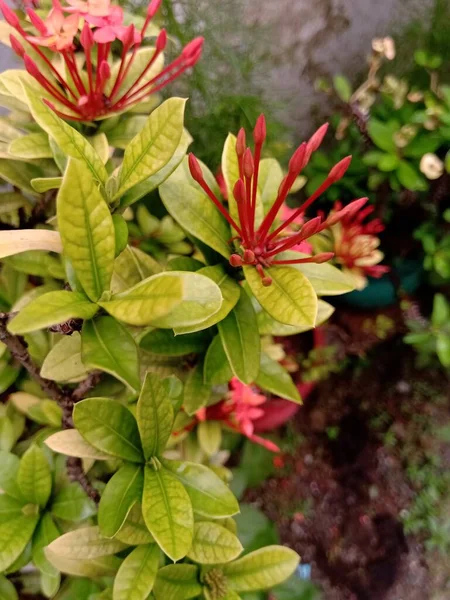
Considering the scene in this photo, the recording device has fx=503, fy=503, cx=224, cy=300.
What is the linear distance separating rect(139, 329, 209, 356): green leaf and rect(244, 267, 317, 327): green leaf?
0.15 m

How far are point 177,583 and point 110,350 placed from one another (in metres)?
0.36

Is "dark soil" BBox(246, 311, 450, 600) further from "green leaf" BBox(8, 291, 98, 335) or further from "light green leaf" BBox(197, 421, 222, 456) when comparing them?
"green leaf" BBox(8, 291, 98, 335)

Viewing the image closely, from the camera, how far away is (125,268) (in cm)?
58

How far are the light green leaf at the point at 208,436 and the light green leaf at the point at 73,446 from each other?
0.28 m

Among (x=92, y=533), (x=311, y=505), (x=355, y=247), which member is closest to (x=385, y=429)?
(x=311, y=505)

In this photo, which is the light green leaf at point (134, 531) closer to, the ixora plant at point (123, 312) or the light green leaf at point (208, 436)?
the ixora plant at point (123, 312)

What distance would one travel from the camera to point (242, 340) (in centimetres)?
56

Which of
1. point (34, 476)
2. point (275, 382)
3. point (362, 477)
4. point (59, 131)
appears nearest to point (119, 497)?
point (34, 476)

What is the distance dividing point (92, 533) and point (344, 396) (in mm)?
1099

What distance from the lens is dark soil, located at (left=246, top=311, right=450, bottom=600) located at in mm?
1338

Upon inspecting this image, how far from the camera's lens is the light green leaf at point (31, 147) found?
58cm

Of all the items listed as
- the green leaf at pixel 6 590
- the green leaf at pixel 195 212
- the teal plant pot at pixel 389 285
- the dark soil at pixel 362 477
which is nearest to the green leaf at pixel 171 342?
the green leaf at pixel 195 212

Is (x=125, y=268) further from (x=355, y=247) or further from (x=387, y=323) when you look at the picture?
(x=387, y=323)

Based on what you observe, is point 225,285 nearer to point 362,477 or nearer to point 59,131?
point 59,131
